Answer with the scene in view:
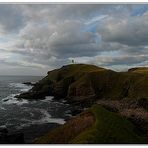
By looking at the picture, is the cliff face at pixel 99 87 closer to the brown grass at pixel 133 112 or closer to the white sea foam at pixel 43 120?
the brown grass at pixel 133 112

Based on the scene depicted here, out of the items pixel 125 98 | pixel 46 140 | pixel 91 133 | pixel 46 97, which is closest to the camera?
pixel 91 133

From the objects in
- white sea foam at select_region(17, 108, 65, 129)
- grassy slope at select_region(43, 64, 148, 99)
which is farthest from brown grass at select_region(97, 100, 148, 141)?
white sea foam at select_region(17, 108, 65, 129)

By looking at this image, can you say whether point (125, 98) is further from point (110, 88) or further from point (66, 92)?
point (66, 92)

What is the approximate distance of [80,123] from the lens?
31.8 metres

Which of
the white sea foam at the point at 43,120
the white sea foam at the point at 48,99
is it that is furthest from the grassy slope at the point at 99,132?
the white sea foam at the point at 48,99

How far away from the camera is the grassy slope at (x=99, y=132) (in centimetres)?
2567

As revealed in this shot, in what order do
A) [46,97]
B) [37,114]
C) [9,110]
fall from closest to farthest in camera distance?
[37,114] < [9,110] < [46,97]

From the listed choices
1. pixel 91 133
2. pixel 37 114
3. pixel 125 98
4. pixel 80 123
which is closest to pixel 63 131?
pixel 80 123

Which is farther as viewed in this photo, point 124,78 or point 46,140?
point 124,78

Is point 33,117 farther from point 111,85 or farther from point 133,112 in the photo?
point 111,85

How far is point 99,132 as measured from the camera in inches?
1067

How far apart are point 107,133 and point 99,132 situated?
2.50 ft

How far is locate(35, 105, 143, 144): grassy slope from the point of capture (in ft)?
84.2

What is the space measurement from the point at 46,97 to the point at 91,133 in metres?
58.8
